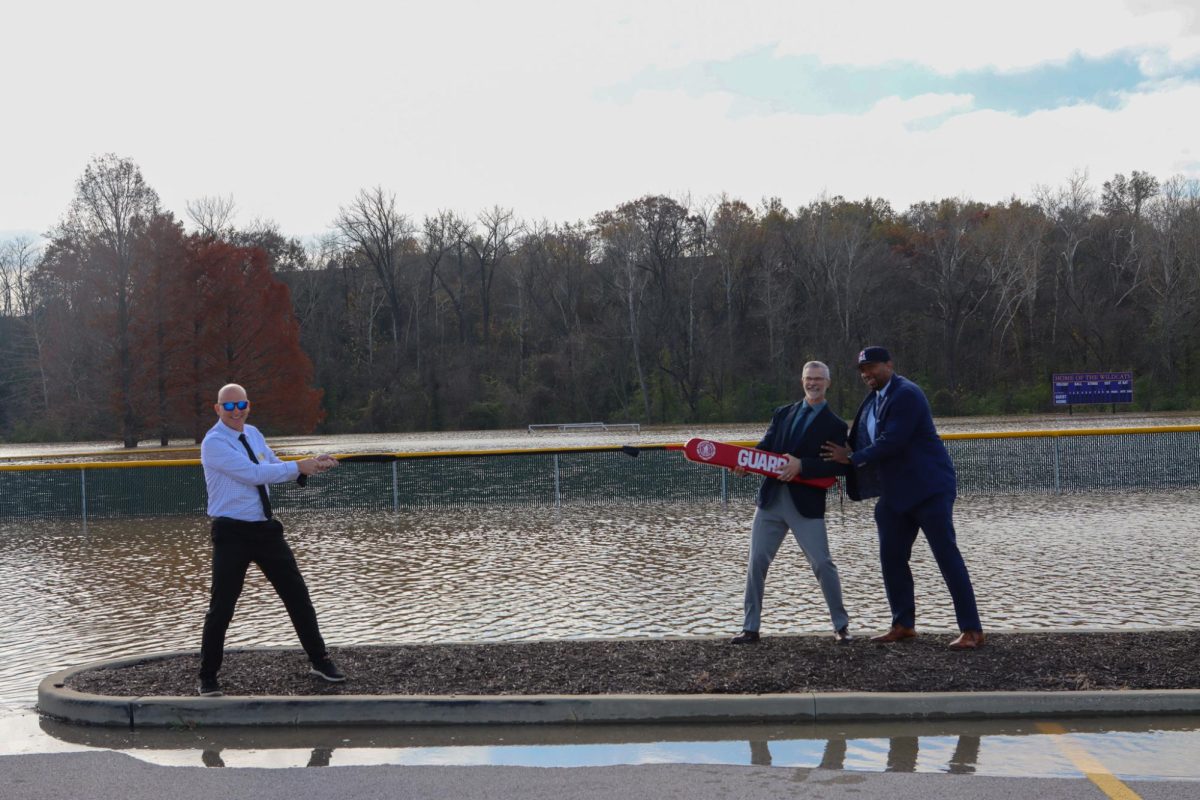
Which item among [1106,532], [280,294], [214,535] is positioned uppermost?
[280,294]

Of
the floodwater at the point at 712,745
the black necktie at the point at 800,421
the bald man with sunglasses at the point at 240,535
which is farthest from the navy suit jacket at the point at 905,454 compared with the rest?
the bald man with sunglasses at the point at 240,535

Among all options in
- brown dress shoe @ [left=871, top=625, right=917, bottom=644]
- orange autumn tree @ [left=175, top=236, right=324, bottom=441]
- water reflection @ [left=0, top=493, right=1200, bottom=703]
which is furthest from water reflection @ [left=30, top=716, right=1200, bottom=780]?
orange autumn tree @ [left=175, top=236, right=324, bottom=441]

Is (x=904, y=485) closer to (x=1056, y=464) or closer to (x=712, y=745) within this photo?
(x=712, y=745)

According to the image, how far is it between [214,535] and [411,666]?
134 centimetres

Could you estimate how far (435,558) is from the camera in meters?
13.2

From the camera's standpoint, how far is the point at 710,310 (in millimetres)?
77625

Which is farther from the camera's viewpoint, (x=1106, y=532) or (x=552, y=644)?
(x=1106, y=532)

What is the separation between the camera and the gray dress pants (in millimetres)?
7352

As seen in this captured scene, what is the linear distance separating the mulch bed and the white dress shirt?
96 centimetres

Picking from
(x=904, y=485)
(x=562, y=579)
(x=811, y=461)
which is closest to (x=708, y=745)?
(x=811, y=461)

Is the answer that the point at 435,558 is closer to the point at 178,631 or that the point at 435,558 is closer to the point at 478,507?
the point at 178,631

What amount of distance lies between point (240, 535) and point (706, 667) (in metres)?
2.69

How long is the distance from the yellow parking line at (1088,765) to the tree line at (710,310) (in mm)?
60889

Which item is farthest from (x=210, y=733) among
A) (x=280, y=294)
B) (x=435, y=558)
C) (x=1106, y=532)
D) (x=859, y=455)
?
(x=280, y=294)
